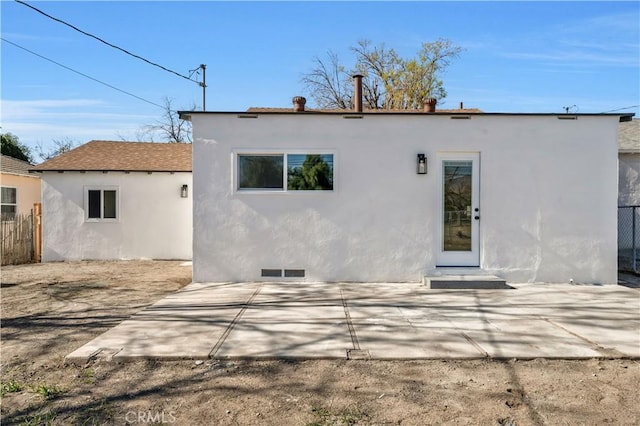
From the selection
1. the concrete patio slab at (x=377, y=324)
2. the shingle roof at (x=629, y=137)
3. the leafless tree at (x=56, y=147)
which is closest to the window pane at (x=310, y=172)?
the concrete patio slab at (x=377, y=324)

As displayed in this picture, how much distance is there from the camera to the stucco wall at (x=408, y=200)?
323 inches

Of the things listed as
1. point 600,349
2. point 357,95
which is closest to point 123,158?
point 357,95

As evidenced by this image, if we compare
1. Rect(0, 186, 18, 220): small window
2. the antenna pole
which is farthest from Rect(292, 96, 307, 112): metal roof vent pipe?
the antenna pole

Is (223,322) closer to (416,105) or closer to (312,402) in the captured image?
(312,402)

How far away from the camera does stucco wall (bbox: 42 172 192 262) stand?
1228 cm

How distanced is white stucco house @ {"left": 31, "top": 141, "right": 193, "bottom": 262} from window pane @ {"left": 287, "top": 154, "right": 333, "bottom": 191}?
523 centimetres

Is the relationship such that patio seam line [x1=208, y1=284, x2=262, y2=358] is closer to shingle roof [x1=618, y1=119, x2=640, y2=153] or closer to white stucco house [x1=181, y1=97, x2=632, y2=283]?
white stucco house [x1=181, y1=97, x2=632, y2=283]

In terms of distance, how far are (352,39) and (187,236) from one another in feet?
72.8

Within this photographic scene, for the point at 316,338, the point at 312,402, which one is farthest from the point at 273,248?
the point at 312,402

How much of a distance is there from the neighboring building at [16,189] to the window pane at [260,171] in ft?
38.5

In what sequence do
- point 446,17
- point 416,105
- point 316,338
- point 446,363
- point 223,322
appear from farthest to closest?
point 416,105, point 446,17, point 223,322, point 316,338, point 446,363

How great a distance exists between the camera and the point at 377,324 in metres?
5.24

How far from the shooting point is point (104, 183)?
1248 centimetres

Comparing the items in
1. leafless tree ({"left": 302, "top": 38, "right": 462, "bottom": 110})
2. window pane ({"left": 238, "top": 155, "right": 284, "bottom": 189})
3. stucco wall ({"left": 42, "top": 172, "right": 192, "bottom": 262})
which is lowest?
stucco wall ({"left": 42, "top": 172, "right": 192, "bottom": 262})
